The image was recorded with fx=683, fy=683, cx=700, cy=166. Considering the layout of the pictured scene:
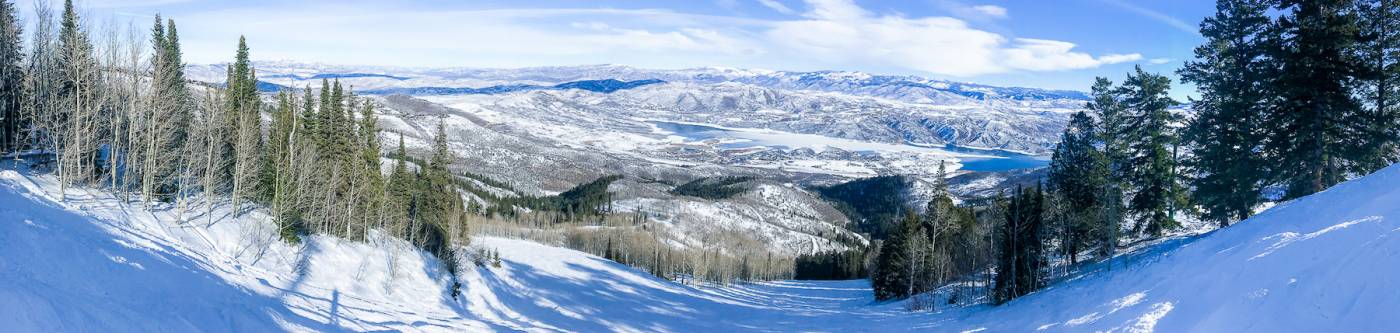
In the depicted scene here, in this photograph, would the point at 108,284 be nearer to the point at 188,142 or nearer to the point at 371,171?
the point at 188,142

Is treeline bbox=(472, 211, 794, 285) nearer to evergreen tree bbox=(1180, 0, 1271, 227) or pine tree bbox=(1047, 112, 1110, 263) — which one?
pine tree bbox=(1047, 112, 1110, 263)

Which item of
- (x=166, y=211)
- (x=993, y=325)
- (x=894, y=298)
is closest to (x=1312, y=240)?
(x=993, y=325)

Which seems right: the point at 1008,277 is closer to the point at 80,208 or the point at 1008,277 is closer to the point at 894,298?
→ the point at 894,298

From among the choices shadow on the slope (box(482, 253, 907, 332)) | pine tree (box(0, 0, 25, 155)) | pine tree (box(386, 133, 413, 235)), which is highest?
pine tree (box(0, 0, 25, 155))

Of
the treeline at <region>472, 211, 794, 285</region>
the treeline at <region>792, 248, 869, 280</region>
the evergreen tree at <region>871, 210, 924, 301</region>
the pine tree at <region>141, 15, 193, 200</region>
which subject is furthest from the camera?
the treeline at <region>792, 248, 869, 280</region>

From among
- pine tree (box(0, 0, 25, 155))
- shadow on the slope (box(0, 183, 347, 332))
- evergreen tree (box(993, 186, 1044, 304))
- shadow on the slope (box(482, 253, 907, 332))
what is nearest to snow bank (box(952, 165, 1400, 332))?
evergreen tree (box(993, 186, 1044, 304))

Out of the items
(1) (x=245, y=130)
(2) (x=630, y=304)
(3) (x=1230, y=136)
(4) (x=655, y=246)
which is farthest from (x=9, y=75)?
(4) (x=655, y=246)
